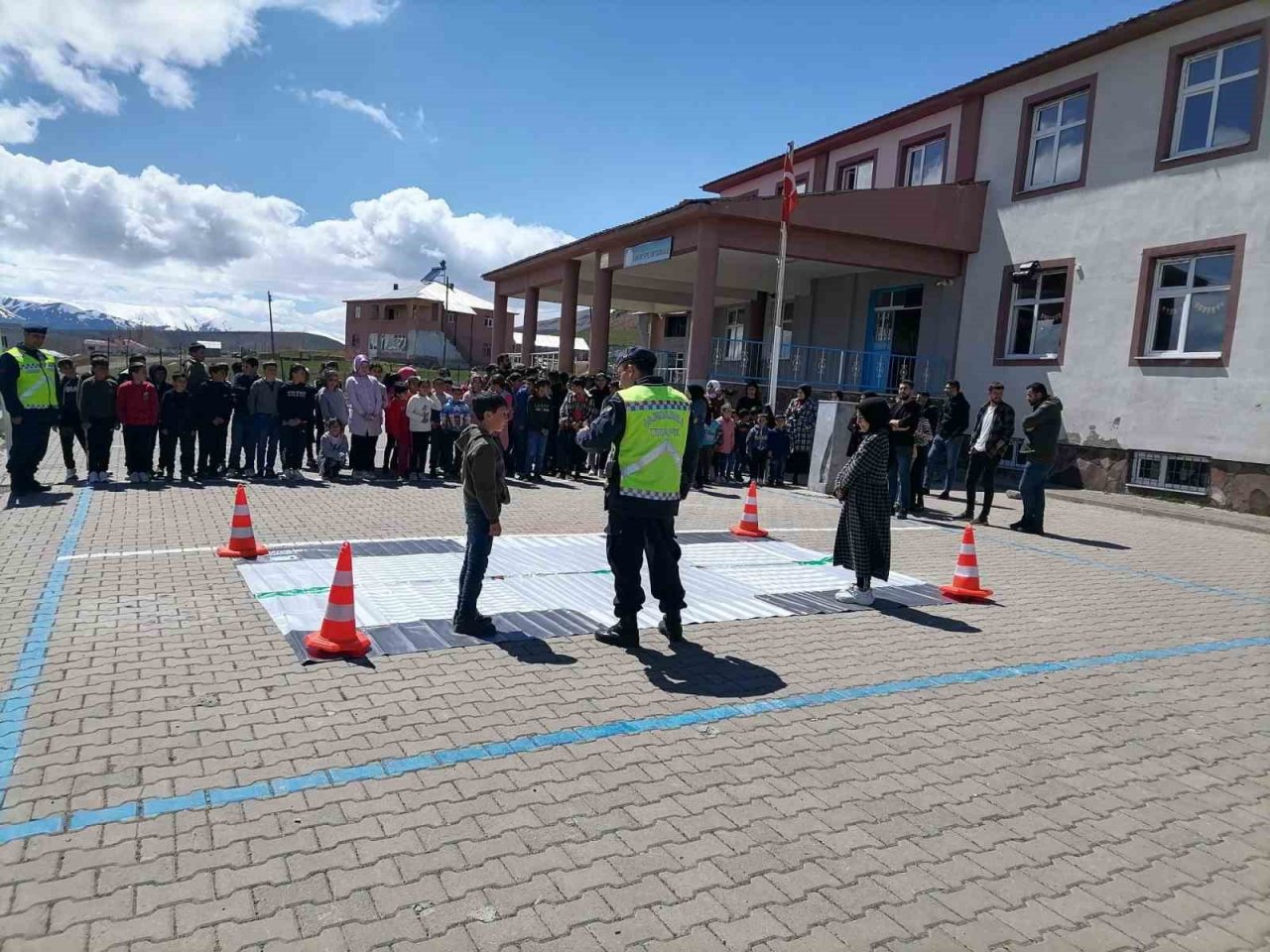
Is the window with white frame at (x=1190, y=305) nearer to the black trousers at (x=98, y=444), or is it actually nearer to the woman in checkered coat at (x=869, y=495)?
the woman in checkered coat at (x=869, y=495)

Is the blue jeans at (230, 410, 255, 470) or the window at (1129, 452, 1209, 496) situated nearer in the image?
the blue jeans at (230, 410, 255, 470)

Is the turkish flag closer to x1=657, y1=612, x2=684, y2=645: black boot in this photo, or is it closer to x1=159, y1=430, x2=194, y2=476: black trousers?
x1=159, y1=430, x2=194, y2=476: black trousers

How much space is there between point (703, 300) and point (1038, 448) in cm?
799

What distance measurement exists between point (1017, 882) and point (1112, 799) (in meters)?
1.06

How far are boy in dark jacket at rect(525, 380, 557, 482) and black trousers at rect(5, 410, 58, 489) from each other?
22.0 feet

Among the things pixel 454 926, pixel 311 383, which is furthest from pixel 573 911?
pixel 311 383

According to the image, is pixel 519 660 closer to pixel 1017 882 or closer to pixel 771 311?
pixel 1017 882

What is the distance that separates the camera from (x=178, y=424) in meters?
12.4

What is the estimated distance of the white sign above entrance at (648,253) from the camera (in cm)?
1867

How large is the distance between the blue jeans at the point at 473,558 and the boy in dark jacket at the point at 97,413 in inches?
339

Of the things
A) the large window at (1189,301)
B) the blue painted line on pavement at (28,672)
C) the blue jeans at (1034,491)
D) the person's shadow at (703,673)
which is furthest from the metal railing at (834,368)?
the blue painted line on pavement at (28,672)

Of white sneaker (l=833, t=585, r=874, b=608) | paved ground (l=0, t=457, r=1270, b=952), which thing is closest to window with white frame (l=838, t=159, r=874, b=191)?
white sneaker (l=833, t=585, r=874, b=608)

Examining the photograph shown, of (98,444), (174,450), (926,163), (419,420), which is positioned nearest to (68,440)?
(98,444)

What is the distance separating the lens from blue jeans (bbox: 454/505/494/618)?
18.6 ft
